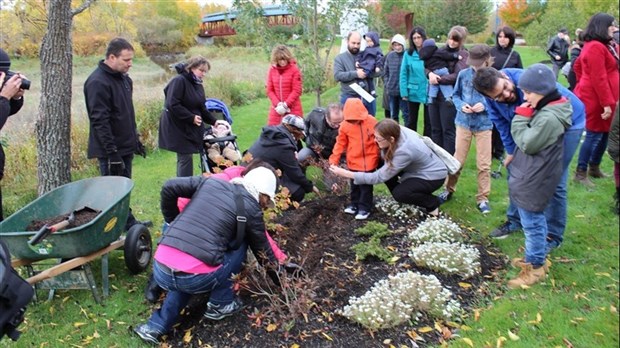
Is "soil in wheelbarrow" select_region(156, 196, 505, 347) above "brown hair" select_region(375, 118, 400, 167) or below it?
below

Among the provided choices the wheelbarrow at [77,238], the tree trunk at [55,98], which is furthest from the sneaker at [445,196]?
the tree trunk at [55,98]

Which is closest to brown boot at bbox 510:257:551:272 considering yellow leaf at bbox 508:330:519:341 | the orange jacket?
yellow leaf at bbox 508:330:519:341

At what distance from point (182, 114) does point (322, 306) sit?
10.4 feet

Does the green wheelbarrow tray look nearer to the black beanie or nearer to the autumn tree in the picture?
the black beanie

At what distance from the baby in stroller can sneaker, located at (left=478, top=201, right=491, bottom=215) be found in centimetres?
299

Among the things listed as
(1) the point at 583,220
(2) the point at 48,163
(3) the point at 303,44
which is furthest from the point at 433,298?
(3) the point at 303,44

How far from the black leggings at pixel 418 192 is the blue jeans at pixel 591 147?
2.19 metres

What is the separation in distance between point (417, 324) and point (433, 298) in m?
0.26

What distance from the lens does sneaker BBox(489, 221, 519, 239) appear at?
487 centimetres

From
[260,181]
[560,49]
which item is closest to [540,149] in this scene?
[260,181]

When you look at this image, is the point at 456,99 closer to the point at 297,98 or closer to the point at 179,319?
the point at 297,98

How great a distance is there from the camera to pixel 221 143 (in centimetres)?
631

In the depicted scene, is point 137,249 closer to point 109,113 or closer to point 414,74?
point 109,113

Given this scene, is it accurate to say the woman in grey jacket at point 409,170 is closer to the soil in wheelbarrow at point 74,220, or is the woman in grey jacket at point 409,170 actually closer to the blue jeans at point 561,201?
the blue jeans at point 561,201
